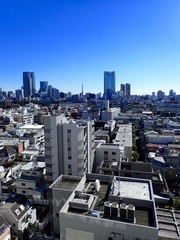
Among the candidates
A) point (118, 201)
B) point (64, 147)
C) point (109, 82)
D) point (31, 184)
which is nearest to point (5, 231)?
point (31, 184)

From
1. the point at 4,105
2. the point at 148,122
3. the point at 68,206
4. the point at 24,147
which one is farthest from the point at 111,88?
the point at 68,206

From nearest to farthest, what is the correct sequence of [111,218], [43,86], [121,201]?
[111,218] → [121,201] → [43,86]

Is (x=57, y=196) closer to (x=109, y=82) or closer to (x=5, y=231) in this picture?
(x=5, y=231)

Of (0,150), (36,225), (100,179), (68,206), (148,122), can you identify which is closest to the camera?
(68,206)

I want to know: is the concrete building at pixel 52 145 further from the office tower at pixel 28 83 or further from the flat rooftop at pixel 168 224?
the office tower at pixel 28 83

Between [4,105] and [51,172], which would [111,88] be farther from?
[51,172]

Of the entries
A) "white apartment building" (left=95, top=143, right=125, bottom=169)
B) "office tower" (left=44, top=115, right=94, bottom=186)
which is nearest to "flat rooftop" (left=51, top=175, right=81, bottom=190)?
"office tower" (left=44, top=115, right=94, bottom=186)
